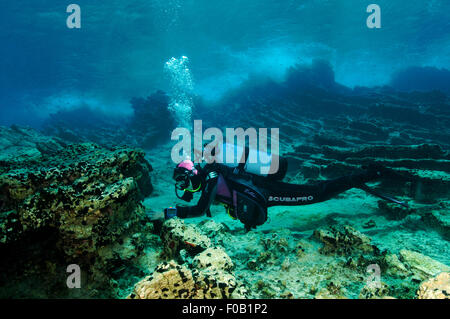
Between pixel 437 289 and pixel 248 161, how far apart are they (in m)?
2.45

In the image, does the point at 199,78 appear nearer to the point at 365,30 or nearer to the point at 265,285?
the point at 365,30

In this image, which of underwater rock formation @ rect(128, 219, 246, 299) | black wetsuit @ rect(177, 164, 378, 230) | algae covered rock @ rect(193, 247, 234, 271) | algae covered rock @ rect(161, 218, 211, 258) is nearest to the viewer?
underwater rock formation @ rect(128, 219, 246, 299)

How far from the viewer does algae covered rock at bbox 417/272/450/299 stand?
4.65ft

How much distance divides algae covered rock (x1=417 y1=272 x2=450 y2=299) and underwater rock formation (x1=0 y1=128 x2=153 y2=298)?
266cm

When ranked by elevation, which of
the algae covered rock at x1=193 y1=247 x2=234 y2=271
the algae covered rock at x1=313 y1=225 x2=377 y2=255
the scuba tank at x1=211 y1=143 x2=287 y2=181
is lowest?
the algae covered rock at x1=313 y1=225 x2=377 y2=255

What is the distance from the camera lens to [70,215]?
2125 millimetres

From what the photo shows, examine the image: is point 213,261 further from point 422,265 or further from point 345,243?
point 422,265

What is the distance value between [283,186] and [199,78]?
5102 centimetres

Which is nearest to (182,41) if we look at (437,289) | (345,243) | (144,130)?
(144,130)

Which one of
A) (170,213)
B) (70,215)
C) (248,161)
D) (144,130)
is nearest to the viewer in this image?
(70,215)

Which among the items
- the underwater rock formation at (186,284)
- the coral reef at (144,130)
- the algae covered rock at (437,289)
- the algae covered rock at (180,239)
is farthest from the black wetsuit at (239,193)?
the coral reef at (144,130)

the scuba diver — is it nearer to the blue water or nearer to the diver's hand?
the diver's hand

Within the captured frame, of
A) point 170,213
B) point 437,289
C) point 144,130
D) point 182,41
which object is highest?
point 182,41

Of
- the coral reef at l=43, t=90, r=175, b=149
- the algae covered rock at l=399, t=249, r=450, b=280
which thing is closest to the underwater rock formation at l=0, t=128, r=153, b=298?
the algae covered rock at l=399, t=249, r=450, b=280
